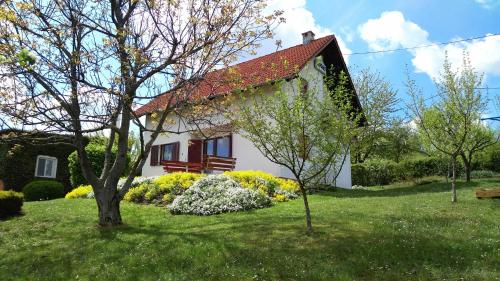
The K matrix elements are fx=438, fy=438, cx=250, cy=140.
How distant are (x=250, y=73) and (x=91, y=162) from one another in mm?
11131

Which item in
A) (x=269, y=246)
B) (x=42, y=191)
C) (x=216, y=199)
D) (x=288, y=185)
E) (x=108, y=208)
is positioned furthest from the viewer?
(x=42, y=191)

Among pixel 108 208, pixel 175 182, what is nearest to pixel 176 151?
pixel 175 182

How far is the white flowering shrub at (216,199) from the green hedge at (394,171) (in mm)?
18553

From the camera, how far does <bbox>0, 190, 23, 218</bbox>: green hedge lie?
546 inches

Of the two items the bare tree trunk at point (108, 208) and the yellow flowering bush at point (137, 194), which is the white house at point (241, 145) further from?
the bare tree trunk at point (108, 208)

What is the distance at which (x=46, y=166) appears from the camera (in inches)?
1165

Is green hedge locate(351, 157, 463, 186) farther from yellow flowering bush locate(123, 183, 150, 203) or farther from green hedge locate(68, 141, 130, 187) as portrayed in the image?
yellow flowering bush locate(123, 183, 150, 203)

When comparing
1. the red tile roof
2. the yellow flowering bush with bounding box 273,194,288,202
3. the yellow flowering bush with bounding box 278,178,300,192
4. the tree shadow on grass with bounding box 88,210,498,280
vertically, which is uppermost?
the red tile roof

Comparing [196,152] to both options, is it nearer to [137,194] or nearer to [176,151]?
[176,151]

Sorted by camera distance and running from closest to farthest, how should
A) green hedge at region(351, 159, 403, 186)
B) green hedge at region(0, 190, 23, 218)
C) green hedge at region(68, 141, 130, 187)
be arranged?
green hedge at region(0, 190, 23, 218)
green hedge at region(68, 141, 130, 187)
green hedge at region(351, 159, 403, 186)

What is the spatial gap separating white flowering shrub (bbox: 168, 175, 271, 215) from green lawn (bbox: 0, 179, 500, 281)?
39.6 inches

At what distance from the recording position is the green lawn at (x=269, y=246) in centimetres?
793

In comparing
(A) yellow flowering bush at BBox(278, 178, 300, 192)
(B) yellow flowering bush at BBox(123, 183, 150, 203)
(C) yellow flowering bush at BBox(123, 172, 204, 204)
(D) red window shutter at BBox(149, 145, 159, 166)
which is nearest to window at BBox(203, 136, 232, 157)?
(D) red window shutter at BBox(149, 145, 159, 166)

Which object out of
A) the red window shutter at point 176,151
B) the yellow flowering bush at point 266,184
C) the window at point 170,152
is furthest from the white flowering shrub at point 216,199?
the window at point 170,152
